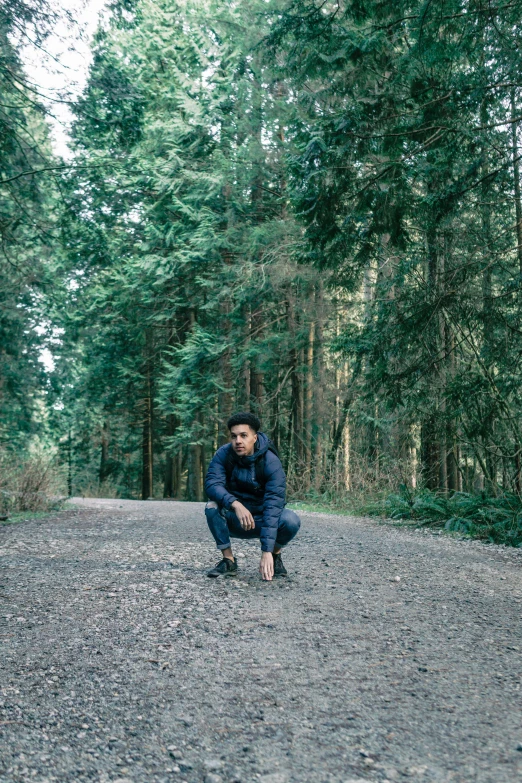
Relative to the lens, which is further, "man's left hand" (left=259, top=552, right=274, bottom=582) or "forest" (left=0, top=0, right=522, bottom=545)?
"forest" (left=0, top=0, right=522, bottom=545)

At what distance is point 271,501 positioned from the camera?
17.8ft

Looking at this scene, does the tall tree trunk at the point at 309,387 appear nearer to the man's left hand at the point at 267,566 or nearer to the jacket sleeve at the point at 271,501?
the jacket sleeve at the point at 271,501

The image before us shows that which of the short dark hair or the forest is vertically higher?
the forest

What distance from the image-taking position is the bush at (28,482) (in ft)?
41.9

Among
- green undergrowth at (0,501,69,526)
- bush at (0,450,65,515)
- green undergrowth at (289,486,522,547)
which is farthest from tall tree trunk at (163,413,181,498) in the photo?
green undergrowth at (289,486,522,547)

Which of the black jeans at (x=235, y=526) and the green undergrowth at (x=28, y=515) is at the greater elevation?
the black jeans at (x=235, y=526)

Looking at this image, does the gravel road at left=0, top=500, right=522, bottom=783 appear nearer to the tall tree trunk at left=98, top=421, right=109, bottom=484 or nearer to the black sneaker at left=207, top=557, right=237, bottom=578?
the black sneaker at left=207, top=557, right=237, bottom=578

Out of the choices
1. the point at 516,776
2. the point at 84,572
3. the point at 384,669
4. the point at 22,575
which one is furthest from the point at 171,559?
the point at 516,776

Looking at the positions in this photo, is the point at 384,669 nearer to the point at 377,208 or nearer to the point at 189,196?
the point at 377,208

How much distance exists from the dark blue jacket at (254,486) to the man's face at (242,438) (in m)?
0.08

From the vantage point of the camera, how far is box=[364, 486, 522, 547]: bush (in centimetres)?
901

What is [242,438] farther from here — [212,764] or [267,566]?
[212,764]

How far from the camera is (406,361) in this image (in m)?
10.2

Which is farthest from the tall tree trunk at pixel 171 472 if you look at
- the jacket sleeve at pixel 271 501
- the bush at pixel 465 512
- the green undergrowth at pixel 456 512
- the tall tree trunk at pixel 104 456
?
the jacket sleeve at pixel 271 501
